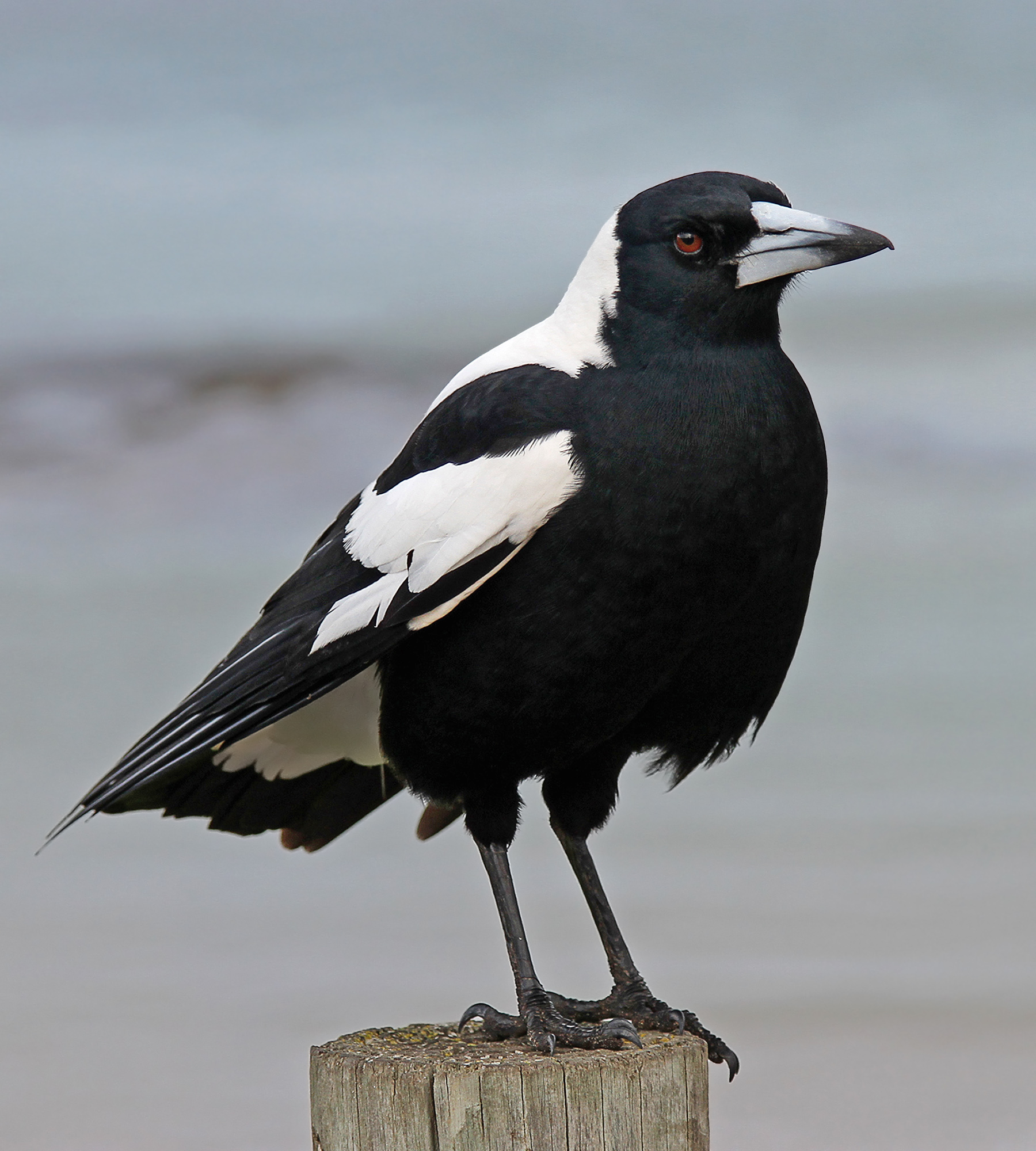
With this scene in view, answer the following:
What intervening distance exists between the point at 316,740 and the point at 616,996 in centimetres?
68

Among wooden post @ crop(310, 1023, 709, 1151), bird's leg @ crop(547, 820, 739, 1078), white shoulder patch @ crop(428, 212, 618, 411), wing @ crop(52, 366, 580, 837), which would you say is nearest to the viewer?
wooden post @ crop(310, 1023, 709, 1151)

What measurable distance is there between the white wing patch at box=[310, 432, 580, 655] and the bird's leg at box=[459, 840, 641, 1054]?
44 centimetres

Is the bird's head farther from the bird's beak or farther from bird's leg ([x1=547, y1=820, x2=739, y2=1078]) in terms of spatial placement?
bird's leg ([x1=547, y1=820, x2=739, y2=1078])

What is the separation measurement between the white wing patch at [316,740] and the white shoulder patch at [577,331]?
58 centimetres

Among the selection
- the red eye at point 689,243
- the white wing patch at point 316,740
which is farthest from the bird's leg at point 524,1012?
the red eye at point 689,243

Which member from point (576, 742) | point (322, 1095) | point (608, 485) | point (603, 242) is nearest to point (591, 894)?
point (576, 742)

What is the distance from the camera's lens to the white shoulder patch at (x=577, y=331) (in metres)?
2.25

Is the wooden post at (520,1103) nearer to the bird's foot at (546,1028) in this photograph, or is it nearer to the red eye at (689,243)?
the bird's foot at (546,1028)

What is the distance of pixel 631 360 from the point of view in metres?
2.20

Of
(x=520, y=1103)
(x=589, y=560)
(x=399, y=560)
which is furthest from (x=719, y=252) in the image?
(x=520, y=1103)

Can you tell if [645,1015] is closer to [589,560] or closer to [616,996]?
[616,996]

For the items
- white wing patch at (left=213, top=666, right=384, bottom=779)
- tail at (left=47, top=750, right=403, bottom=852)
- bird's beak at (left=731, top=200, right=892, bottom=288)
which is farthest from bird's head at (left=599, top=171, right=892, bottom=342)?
tail at (left=47, top=750, right=403, bottom=852)

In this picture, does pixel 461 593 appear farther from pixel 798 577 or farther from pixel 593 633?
pixel 798 577

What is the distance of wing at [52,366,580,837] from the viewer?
2.13 metres
